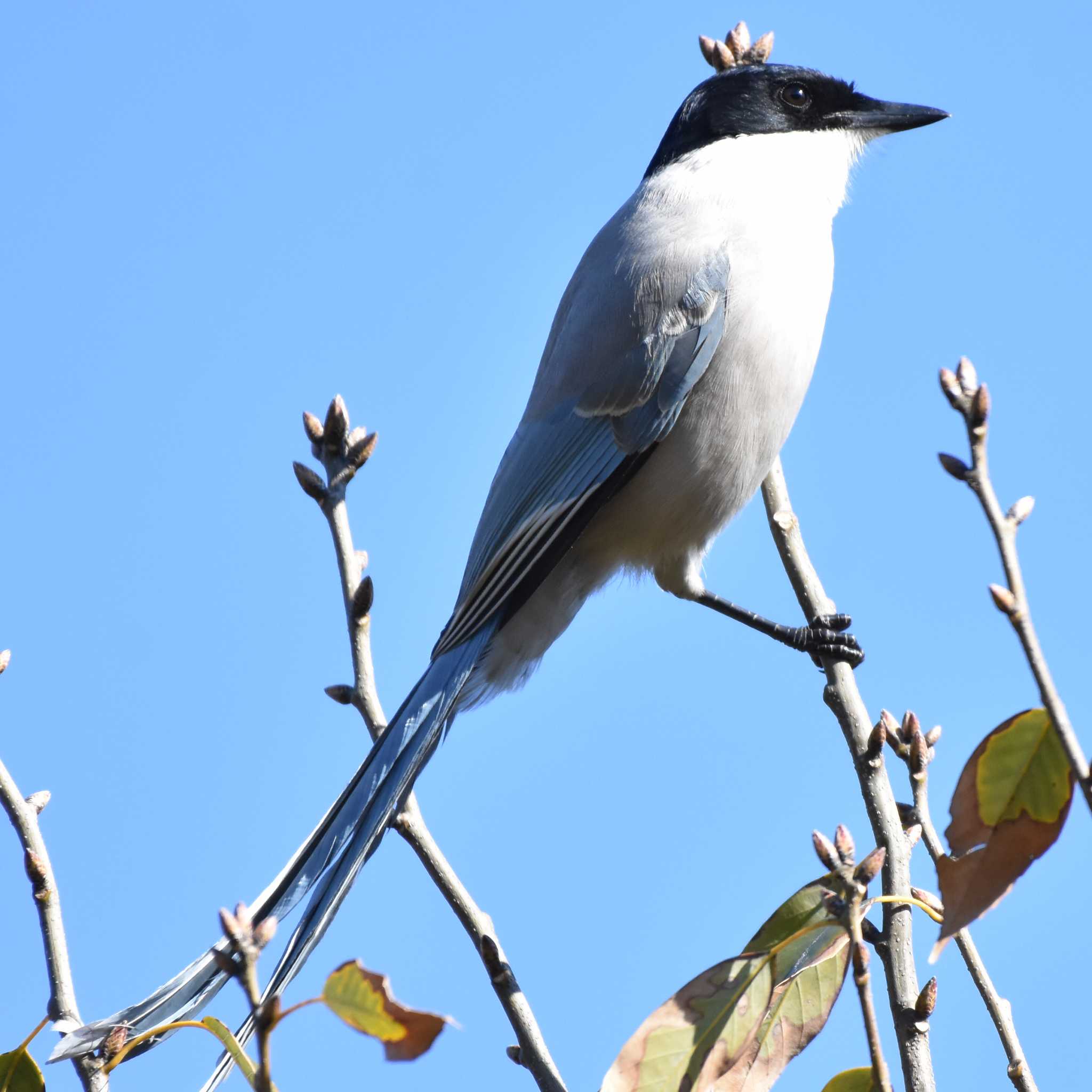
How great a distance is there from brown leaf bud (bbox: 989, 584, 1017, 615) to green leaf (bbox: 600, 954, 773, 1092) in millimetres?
735

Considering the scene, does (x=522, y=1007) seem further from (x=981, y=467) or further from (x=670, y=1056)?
(x=981, y=467)

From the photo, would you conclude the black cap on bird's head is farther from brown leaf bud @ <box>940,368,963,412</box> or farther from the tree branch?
brown leaf bud @ <box>940,368,963,412</box>

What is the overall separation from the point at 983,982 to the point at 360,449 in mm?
1298

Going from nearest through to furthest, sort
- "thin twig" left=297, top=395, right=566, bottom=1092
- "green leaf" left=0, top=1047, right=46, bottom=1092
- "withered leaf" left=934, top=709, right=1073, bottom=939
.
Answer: "withered leaf" left=934, top=709, right=1073, bottom=939 → "green leaf" left=0, top=1047, right=46, bottom=1092 → "thin twig" left=297, top=395, right=566, bottom=1092

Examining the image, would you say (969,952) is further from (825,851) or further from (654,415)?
(654,415)

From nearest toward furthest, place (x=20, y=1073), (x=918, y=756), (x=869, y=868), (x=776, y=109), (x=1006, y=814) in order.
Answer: (x=1006, y=814), (x=869, y=868), (x=20, y=1073), (x=918, y=756), (x=776, y=109)

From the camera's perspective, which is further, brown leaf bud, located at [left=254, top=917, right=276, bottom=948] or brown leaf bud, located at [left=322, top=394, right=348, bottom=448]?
brown leaf bud, located at [left=322, top=394, right=348, bottom=448]

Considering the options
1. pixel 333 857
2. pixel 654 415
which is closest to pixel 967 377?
pixel 333 857

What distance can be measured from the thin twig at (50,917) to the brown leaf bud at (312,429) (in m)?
0.73

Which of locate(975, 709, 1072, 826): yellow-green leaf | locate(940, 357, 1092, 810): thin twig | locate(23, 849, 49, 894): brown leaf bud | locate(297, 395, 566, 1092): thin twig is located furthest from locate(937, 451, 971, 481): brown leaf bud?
locate(23, 849, 49, 894): brown leaf bud

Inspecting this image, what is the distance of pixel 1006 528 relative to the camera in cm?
122

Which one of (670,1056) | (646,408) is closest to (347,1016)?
(670,1056)

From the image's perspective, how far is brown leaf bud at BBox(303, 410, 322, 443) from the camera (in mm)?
2311

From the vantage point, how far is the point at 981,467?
1245 mm
